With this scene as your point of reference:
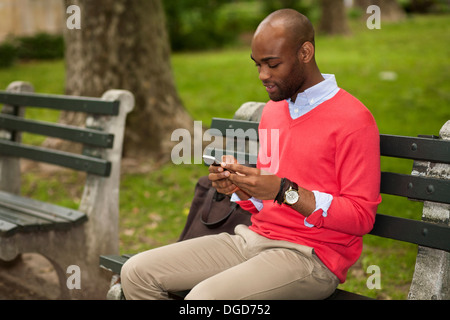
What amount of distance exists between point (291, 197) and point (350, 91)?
9.28 meters

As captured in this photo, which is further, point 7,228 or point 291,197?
point 7,228

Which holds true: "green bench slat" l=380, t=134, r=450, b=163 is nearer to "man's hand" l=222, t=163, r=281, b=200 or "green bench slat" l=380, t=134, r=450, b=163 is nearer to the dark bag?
"man's hand" l=222, t=163, r=281, b=200

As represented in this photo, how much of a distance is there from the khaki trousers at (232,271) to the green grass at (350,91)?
5.90 ft

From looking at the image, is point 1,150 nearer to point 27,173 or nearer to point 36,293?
point 36,293

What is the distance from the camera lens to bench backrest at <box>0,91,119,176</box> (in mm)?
4121

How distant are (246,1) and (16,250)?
42.5 m

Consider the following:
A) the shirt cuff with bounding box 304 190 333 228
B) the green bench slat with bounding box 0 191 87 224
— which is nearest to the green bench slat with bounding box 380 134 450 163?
the shirt cuff with bounding box 304 190 333 228

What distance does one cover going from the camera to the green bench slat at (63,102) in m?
4.10

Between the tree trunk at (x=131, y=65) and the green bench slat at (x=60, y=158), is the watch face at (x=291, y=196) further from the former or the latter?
the tree trunk at (x=131, y=65)

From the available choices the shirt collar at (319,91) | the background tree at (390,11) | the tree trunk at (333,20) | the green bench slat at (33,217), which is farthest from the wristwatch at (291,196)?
the background tree at (390,11)

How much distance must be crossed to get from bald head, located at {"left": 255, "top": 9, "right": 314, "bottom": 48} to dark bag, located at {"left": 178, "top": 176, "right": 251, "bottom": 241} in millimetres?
1026

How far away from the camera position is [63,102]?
14.7 feet

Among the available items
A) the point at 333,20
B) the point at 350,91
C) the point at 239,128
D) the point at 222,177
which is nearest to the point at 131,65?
the point at 239,128

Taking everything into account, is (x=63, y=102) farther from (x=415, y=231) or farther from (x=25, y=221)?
(x=415, y=231)
